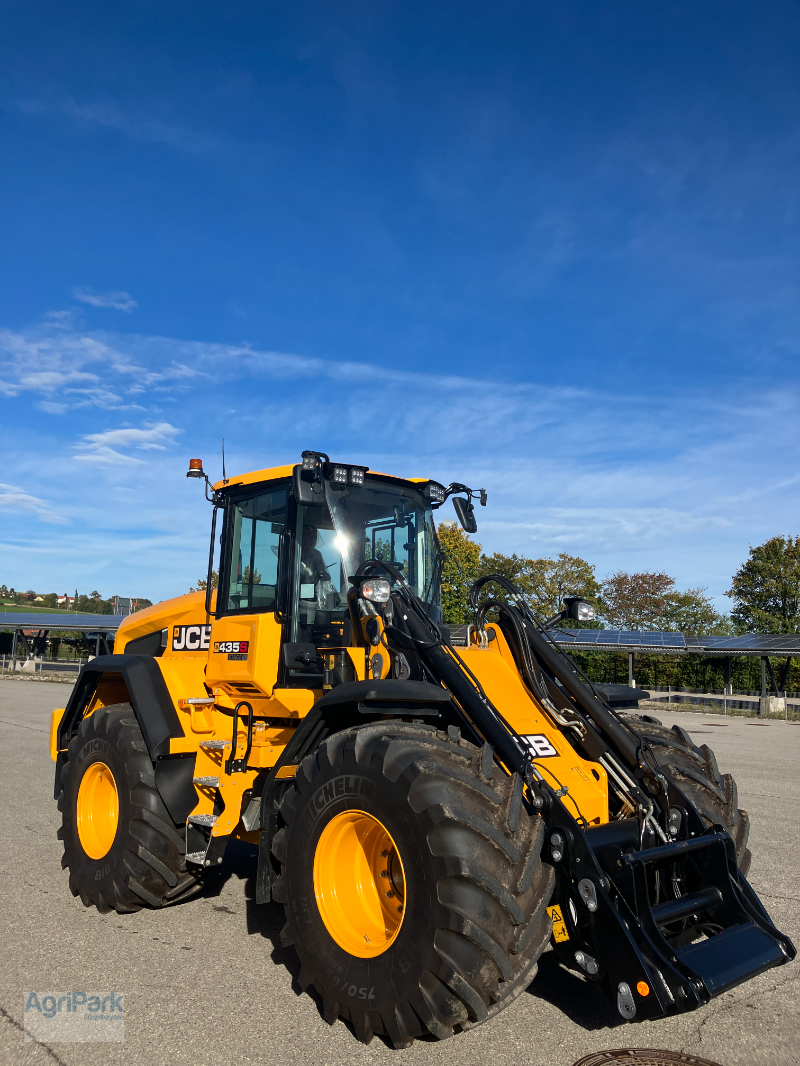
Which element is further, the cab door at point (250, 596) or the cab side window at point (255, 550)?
the cab side window at point (255, 550)

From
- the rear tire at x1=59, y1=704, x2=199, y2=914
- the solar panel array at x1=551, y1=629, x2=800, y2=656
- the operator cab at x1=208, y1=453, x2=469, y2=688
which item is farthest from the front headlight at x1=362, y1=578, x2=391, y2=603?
the solar panel array at x1=551, y1=629, x2=800, y2=656

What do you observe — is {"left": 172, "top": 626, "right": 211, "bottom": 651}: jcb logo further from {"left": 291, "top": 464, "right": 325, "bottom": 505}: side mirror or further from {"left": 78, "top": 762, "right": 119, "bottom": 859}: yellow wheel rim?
{"left": 291, "top": 464, "right": 325, "bottom": 505}: side mirror

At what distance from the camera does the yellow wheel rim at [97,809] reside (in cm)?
557

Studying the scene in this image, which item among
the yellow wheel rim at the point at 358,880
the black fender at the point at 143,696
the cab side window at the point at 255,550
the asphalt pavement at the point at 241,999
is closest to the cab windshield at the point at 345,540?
the cab side window at the point at 255,550

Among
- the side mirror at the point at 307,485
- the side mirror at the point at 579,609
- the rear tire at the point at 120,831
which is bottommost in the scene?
the rear tire at the point at 120,831

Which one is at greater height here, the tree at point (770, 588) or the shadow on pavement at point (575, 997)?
the tree at point (770, 588)

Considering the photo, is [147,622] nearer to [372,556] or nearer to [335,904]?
[372,556]

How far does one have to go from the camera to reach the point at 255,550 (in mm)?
5590

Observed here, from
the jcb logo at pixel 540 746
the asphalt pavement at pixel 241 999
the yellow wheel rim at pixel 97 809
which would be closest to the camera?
the asphalt pavement at pixel 241 999

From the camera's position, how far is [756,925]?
11.5ft

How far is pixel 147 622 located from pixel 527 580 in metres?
40.1

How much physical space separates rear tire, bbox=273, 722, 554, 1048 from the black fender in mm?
2057

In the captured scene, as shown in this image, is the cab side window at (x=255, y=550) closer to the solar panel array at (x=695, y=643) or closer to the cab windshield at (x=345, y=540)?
the cab windshield at (x=345, y=540)

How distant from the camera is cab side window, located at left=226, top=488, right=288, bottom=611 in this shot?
17.4 ft
